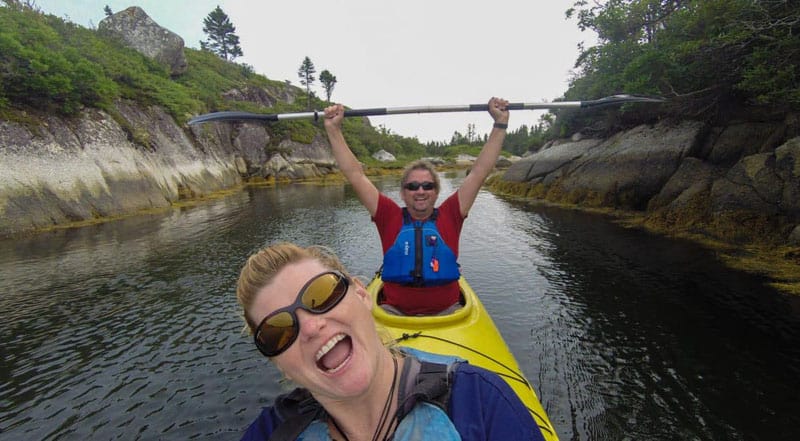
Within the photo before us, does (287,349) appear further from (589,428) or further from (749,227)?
(749,227)

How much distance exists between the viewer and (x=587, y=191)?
1573 centimetres

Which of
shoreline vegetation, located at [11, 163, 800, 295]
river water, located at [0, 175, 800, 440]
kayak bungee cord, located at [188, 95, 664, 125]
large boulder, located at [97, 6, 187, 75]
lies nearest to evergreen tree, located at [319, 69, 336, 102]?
large boulder, located at [97, 6, 187, 75]

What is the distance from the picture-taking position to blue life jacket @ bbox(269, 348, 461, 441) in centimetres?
131

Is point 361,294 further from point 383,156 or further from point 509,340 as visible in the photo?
point 383,156

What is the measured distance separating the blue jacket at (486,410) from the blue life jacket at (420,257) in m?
2.37

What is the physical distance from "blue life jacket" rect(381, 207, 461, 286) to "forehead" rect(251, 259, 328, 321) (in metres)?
Result: 2.42

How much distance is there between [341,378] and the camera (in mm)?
1287

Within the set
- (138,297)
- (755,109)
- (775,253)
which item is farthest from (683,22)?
(138,297)

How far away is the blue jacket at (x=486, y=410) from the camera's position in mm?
1271

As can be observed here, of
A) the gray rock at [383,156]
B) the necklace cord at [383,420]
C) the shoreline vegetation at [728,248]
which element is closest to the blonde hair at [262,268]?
the necklace cord at [383,420]

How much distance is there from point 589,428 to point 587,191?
539 inches

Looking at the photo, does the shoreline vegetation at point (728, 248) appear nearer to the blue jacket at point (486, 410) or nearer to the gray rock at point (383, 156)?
the blue jacket at point (486, 410)

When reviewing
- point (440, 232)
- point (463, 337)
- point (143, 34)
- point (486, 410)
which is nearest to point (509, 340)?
point (463, 337)

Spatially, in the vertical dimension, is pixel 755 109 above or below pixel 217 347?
above
